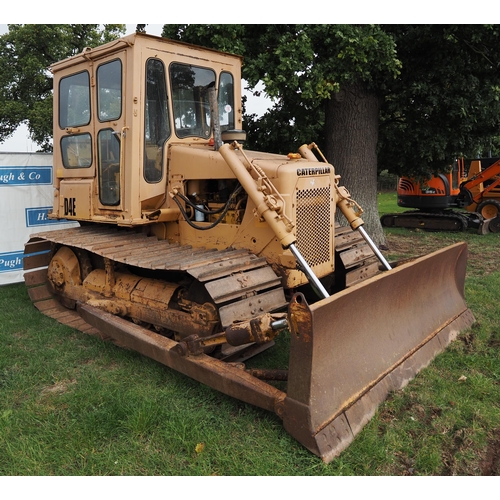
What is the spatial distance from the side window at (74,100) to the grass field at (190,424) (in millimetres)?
2641

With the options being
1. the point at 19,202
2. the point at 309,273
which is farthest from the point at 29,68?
the point at 309,273

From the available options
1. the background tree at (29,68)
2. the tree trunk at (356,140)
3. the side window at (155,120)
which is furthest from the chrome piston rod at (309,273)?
the background tree at (29,68)

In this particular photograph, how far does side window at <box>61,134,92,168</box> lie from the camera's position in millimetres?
5492

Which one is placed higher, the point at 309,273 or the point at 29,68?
the point at 29,68

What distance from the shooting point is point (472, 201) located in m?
12.7

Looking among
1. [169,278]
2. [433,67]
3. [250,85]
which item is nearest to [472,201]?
[433,67]

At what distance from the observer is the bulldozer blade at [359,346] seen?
2.95 metres

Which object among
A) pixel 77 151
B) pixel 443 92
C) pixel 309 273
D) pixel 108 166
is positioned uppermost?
pixel 443 92

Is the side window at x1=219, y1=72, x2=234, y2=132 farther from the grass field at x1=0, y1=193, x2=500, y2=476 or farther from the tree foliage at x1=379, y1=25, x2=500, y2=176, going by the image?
the tree foliage at x1=379, y1=25, x2=500, y2=176

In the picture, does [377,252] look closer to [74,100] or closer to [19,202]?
[74,100]

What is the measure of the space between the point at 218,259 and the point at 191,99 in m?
2.00

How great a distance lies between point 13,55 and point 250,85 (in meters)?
13.8

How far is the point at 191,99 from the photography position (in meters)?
5.11

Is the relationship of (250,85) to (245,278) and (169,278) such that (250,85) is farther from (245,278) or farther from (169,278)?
(245,278)
